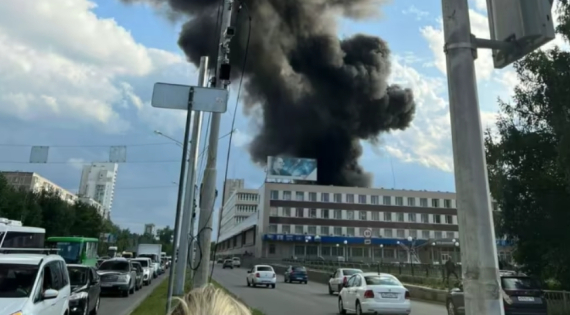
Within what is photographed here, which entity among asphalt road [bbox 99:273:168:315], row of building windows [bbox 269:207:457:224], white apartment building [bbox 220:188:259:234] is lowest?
asphalt road [bbox 99:273:168:315]

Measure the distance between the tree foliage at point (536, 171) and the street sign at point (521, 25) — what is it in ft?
52.1

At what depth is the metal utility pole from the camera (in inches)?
331

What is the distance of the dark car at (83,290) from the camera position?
12930 mm

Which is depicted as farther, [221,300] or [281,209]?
[281,209]

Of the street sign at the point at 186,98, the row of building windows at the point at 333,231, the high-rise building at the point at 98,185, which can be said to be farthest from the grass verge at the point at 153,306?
the row of building windows at the point at 333,231

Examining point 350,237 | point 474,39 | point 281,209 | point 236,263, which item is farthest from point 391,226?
point 474,39

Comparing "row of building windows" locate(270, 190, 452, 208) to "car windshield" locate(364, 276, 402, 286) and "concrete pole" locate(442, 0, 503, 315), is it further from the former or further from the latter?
"concrete pole" locate(442, 0, 503, 315)

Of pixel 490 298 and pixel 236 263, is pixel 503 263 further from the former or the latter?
pixel 236 263

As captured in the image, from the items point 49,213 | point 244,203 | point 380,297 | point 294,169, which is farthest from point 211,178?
point 244,203

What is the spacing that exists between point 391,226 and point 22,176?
79.0 metres

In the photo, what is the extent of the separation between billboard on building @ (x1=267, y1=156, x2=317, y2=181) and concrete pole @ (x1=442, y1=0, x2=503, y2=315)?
281 feet

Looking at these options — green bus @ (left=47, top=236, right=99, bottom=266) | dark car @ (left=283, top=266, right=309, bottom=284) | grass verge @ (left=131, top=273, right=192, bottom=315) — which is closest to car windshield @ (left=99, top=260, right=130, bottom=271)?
green bus @ (left=47, top=236, right=99, bottom=266)

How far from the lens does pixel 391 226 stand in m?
93.0

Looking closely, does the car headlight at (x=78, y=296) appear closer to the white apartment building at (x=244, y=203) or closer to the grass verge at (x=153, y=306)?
the grass verge at (x=153, y=306)
